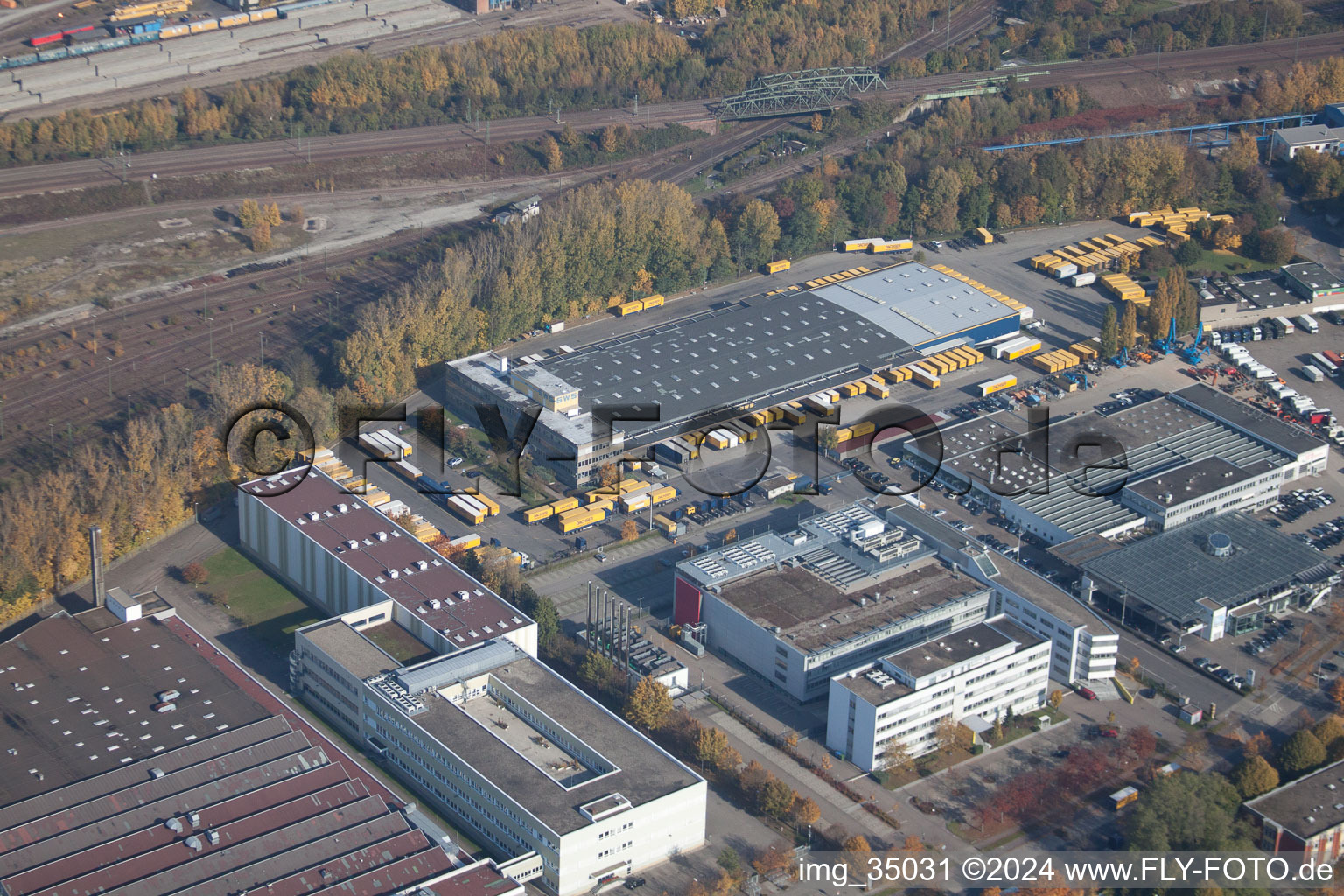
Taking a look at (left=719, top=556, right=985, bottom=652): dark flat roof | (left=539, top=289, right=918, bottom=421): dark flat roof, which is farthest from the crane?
(left=719, top=556, right=985, bottom=652): dark flat roof

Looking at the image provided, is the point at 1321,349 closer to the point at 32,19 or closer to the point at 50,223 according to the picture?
the point at 50,223

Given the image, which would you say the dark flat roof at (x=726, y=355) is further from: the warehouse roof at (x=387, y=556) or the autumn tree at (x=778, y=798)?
the autumn tree at (x=778, y=798)

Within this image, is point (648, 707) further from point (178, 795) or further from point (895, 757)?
point (178, 795)

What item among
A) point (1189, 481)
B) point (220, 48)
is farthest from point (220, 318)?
point (1189, 481)

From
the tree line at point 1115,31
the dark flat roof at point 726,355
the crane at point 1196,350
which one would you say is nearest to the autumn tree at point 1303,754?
the dark flat roof at point 726,355

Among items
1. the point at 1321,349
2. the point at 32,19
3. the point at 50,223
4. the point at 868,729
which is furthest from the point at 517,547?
the point at 32,19

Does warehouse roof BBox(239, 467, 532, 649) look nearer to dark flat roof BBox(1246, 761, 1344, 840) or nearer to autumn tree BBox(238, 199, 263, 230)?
dark flat roof BBox(1246, 761, 1344, 840)
